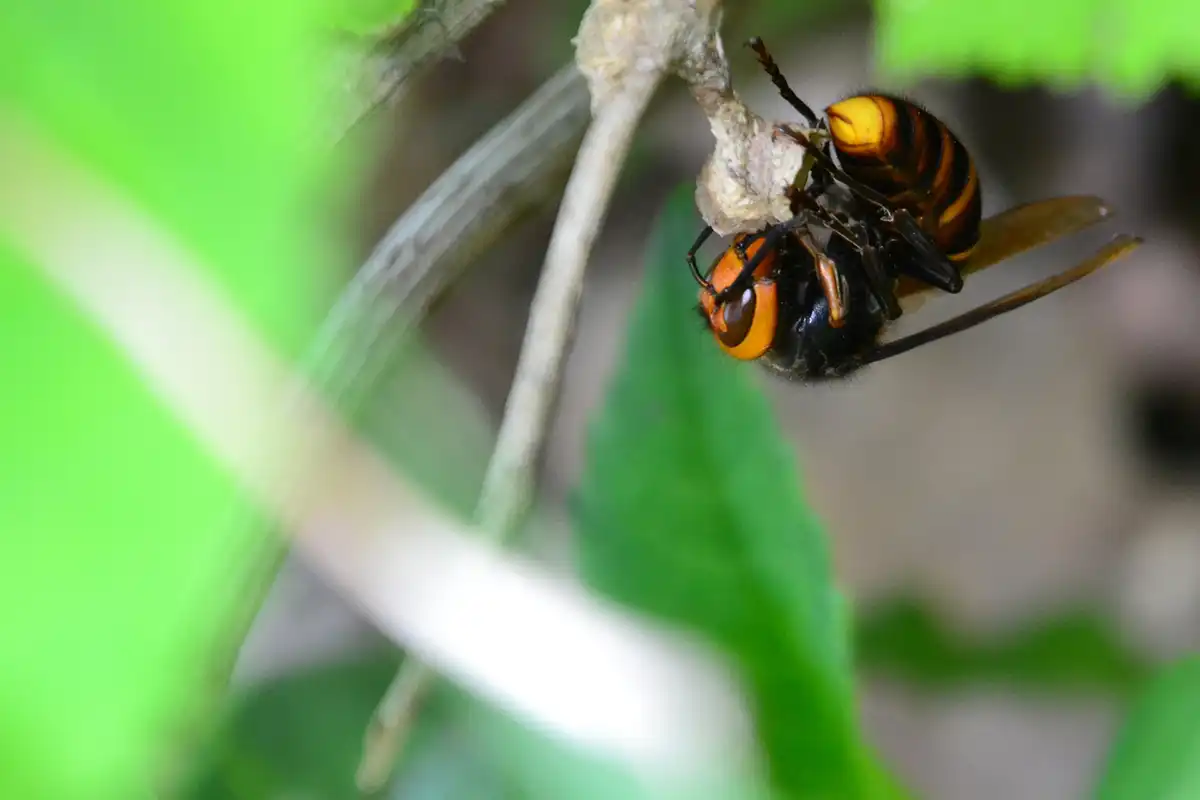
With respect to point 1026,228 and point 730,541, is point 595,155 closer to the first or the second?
point 730,541

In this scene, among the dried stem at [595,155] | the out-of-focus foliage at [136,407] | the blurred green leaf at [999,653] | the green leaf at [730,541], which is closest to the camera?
the out-of-focus foliage at [136,407]

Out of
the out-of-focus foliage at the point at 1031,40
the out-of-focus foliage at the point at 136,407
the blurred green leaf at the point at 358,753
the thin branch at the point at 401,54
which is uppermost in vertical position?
the out-of-focus foliage at the point at 136,407

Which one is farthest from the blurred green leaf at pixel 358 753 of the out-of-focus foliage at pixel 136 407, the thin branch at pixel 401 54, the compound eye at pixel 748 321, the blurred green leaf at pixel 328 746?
the out-of-focus foliage at pixel 136 407

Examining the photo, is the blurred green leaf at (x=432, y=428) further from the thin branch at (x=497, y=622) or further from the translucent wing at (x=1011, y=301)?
the translucent wing at (x=1011, y=301)

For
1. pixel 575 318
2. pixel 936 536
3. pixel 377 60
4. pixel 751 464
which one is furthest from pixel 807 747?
pixel 936 536

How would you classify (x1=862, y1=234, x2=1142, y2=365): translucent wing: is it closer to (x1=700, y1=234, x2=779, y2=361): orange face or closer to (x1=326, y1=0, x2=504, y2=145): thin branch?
(x1=700, y1=234, x2=779, y2=361): orange face

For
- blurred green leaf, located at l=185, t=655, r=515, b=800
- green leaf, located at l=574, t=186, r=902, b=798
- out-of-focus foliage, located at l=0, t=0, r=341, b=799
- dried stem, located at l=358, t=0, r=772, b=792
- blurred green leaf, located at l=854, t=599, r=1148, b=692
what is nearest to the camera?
out-of-focus foliage, located at l=0, t=0, r=341, b=799

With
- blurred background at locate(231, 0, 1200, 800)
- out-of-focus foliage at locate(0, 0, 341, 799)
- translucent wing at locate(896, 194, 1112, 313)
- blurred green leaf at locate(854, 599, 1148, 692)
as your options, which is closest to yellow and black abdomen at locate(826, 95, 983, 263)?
translucent wing at locate(896, 194, 1112, 313)
